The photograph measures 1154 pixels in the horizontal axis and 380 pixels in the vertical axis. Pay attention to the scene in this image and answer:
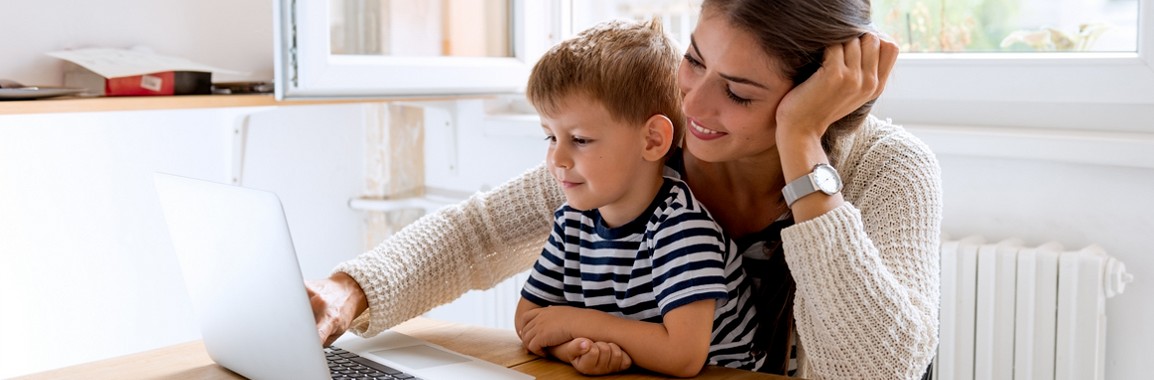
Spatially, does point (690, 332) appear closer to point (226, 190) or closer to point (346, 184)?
point (226, 190)

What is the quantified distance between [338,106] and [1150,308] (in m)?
1.60

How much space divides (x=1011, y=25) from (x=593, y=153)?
1.05 m

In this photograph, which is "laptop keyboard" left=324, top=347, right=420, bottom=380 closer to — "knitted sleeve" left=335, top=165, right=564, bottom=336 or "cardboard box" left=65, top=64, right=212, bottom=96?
"knitted sleeve" left=335, top=165, right=564, bottom=336

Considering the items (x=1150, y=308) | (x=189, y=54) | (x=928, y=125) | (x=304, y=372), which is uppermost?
(x=189, y=54)

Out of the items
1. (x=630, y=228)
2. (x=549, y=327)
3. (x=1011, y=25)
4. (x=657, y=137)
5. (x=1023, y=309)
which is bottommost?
(x=1023, y=309)

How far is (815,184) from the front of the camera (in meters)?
1.13

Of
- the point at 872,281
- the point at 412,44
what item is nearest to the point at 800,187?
the point at 872,281

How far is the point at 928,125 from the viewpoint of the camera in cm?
182

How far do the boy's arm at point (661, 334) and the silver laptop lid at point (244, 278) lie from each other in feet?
1.00

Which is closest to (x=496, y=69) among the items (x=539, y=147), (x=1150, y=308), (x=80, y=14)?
(x=539, y=147)

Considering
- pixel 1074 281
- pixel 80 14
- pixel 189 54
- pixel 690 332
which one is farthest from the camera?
pixel 189 54

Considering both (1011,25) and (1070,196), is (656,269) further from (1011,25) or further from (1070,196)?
(1011,25)

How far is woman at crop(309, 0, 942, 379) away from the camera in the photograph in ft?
3.63

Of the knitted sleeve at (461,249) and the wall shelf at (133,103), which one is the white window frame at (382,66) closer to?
the wall shelf at (133,103)
